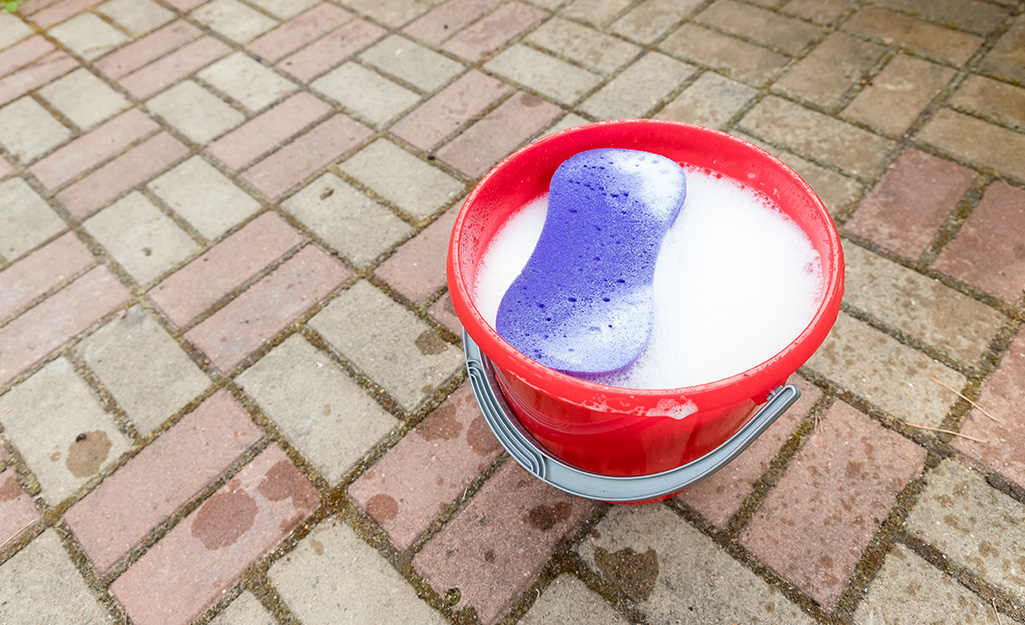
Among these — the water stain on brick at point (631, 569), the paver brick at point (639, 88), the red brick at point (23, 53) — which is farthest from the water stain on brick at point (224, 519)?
the red brick at point (23, 53)

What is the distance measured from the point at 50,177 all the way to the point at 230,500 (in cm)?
172

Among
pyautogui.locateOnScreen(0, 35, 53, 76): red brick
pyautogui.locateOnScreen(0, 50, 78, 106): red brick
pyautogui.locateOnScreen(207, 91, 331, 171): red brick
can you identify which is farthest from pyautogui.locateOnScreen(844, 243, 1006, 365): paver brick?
pyautogui.locateOnScreen(0, 35, 53, 76): red brick

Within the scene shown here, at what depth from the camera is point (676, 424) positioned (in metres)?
1.12

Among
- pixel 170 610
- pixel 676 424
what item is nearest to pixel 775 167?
pixel 676 424

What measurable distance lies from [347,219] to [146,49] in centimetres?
171

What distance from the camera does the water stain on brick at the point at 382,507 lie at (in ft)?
5.20

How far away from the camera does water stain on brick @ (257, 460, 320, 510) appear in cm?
162

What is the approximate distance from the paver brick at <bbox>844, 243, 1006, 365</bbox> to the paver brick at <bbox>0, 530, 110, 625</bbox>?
2191 millimetres

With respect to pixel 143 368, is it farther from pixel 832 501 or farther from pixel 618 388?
pixel 832 501

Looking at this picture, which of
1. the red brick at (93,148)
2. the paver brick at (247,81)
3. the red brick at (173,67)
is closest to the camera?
the red brick at (93,148)

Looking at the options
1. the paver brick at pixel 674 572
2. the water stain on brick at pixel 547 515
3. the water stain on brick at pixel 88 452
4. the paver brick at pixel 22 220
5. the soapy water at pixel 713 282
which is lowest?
the paver brick at pixel 674 572

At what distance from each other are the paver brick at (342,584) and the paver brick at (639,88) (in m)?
1.84

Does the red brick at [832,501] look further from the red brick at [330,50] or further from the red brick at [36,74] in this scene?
the red brick at [36,74]

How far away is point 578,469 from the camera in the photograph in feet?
4.64
